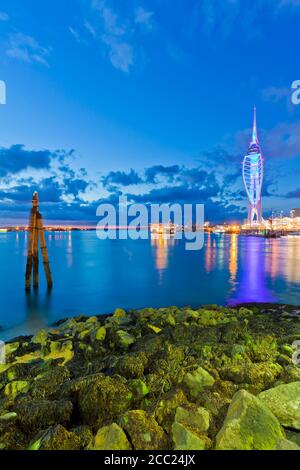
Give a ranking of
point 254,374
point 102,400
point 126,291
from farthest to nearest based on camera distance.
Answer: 1. point 126,291
2. point 254,374
3. point 102,400

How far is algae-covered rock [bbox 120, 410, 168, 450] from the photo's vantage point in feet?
10.1

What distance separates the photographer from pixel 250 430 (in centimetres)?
303

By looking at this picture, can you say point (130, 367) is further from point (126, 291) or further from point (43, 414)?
point (126, 291)

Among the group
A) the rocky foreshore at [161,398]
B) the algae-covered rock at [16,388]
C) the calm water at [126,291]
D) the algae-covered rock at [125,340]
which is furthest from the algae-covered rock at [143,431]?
the calm water at [126,291]

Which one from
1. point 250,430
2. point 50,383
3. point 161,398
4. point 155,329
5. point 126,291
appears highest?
point 250,430

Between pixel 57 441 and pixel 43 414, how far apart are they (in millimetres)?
627

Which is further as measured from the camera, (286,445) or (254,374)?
(254,374)

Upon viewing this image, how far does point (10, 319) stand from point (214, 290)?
11.4 m

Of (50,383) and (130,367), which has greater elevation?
(130,367)

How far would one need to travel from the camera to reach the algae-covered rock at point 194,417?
327 cm

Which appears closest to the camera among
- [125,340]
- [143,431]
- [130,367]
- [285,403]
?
[143,431]

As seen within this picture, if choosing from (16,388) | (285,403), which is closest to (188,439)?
(285,403)
